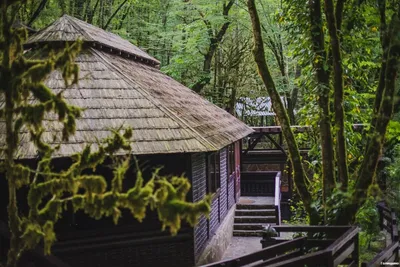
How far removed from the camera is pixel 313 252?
19.6 ft

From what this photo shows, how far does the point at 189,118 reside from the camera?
32.0 ft

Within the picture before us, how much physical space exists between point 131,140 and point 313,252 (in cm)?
361

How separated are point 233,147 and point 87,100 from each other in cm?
811

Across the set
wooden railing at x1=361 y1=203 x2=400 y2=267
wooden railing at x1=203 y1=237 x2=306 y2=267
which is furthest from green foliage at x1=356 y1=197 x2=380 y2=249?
wooden railing at x1=203 y1=237 x2=306 y2=267

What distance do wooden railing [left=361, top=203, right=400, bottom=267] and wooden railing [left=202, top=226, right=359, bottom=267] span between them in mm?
449

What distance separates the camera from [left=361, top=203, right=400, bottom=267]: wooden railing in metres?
6.99

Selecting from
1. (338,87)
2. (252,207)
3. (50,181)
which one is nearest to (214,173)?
(252,207)

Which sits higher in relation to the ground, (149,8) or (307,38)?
(149,8)

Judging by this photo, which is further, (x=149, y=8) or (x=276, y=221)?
(x=149, y=8)

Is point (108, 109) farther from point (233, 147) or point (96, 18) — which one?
point (96, 18)

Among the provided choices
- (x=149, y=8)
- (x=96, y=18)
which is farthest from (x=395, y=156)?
(x=149, y=8)

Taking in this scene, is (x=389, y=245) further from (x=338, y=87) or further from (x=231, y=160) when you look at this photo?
(x=231, y=160)

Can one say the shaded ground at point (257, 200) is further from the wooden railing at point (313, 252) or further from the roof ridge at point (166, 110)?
the wooden railing at point (313, 252)

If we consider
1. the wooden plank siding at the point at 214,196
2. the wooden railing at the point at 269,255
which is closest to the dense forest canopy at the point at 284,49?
the wooden railing at the point at 269,255
